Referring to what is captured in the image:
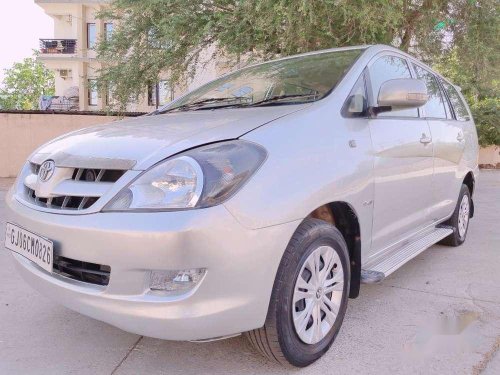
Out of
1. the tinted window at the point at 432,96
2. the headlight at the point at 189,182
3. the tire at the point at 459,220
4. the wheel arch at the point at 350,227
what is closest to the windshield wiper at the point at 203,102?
the wheel arch at the point at 350,227

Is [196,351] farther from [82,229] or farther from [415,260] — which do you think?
[415,260]

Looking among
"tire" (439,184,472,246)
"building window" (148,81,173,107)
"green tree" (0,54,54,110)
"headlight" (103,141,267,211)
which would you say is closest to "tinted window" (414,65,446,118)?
"tire" (439,184,472,246)

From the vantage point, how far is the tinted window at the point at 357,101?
8.91 ft

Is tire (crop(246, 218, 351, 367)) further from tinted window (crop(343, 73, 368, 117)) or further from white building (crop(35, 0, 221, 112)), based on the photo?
white building (crop(35, 0, 221, 112))

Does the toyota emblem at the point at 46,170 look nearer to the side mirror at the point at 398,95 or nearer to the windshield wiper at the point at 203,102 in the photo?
the windshield wiper at the point at 203,102

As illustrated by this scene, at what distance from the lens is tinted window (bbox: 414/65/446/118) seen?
390 centimetres

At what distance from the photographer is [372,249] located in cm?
288

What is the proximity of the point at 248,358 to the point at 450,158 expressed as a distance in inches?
101

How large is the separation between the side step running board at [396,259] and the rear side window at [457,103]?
50.4 inches

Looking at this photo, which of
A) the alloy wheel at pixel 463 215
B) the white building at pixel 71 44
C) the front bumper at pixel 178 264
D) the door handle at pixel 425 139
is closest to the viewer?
the front bumper at pixel 178 264

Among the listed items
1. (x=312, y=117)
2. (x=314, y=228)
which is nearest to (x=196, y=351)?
(x=314, y=228)

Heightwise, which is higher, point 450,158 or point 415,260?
point 450,158

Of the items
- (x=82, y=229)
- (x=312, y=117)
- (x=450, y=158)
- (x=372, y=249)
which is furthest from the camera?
(x=450, y=158)

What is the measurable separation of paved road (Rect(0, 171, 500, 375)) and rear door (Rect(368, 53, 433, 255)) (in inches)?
18.1
